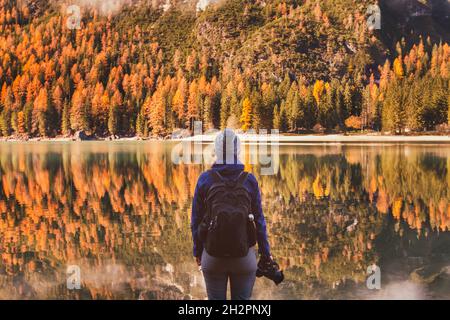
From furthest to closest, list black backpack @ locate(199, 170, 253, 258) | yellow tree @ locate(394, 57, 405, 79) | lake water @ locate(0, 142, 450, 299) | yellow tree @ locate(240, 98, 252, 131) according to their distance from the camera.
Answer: yellow tree @ locate(394, 57, 405, 79), yellow tree @ locate(240, 98, 252, 131), lake water @ locate(0, 142, 450, 299), black backpack @ locate(199, 170, 253, 258)

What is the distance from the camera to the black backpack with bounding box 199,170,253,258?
6625 mm

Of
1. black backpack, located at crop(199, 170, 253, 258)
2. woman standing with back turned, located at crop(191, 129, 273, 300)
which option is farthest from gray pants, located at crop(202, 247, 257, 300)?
black backpack, located at crop(199, 170, 253, 258)

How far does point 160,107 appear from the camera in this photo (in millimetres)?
146875

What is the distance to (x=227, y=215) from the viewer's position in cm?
659

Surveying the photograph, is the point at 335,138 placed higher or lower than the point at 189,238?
higher

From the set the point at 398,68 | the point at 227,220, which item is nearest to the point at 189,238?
the point at 227,220

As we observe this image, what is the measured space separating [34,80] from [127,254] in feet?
654

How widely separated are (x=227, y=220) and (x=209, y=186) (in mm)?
513

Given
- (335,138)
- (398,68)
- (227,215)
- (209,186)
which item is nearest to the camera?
(227,215)

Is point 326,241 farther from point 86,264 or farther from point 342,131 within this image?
point 342,131

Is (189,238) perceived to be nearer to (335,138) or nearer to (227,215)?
(227,215)

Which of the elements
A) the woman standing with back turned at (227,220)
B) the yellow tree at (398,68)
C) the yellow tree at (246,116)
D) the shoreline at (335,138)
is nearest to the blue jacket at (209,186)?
the woman standing with back turned at (227,220)

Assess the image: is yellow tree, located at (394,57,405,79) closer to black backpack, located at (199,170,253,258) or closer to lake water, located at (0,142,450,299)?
lake water, located at (0,142,450,299)
